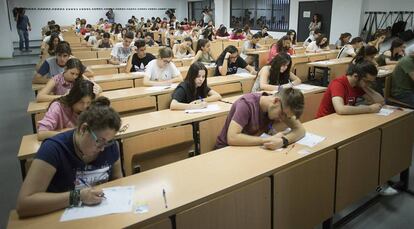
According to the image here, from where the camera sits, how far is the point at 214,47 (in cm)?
870

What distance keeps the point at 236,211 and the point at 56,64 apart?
11.1ft

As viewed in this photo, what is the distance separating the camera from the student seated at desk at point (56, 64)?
3.91 metres

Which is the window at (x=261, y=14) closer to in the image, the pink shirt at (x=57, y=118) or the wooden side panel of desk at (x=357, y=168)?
the wooden side panel of desk at (x=357, y=168)

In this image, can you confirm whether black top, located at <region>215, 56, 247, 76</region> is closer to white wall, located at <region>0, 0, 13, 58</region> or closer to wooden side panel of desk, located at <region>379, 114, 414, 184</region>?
wooden side panel of desk, located at <region>379, 114, 414, 184</region>

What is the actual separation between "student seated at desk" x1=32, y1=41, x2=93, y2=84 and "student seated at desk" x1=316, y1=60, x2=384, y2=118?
2.95 metres

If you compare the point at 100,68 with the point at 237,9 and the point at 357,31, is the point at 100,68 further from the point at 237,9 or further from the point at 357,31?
the point at 237,9

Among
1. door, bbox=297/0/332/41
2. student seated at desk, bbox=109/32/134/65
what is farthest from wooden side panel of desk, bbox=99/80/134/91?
door, bbox=297/0/332/41

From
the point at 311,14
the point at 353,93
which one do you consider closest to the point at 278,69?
the point at 353,93

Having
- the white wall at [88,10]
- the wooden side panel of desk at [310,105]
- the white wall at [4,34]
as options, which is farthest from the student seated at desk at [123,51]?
the white wall at [88,10]

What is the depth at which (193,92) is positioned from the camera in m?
3.27

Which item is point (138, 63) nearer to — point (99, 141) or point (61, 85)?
point (61, 85)

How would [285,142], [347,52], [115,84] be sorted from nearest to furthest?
1. [285,142]
2. [115,84]
3. [347,52]

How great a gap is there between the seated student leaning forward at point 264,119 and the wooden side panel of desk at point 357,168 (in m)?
0.34

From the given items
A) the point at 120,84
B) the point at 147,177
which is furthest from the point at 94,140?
the point at 120,84
